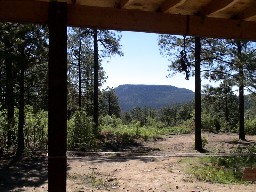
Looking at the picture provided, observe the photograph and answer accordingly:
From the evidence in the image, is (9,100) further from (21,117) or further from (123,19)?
(123,19)

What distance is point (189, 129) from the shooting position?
26656 mm

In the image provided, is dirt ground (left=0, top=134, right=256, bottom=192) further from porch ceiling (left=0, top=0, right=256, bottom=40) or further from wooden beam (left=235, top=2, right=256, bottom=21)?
wooden beam (left=235, top=2, right=256, bottom=21)

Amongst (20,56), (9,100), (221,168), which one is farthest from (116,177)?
(9,100)

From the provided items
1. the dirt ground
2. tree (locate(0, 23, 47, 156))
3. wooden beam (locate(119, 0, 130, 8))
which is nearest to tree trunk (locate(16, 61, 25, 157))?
tree (locate(0, 23, 47, 156))

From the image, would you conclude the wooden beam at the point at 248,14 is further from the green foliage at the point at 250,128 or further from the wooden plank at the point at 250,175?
the green foliage at the point at 250,128

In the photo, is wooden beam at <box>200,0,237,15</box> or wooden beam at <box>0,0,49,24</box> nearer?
wooden beam at <box>0,0,49,24</box>

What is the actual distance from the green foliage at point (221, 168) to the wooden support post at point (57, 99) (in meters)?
7.09

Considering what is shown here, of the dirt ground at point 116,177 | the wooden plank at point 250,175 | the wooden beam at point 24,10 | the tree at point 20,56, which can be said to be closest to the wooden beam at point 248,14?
the wooden plank at point 250,175

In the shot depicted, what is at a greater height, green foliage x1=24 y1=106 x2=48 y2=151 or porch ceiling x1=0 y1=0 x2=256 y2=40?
porch ceiling x1=0 y1=0 x2=256 y2=40

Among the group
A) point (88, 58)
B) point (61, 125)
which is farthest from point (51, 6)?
point (88, 58)

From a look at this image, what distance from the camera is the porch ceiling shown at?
331 cm

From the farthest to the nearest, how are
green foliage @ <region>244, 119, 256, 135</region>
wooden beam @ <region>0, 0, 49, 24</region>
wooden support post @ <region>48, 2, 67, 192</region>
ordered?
1. green foliage @ <region>244, 119, 256, 135</region>
2. wooden beam @ <region>0, 0, 49, 24</region>
3. wooden support post @ <region>48, 2, 67, 192</region>

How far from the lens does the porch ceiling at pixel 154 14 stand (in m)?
3.31

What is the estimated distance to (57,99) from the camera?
10.3 ft
